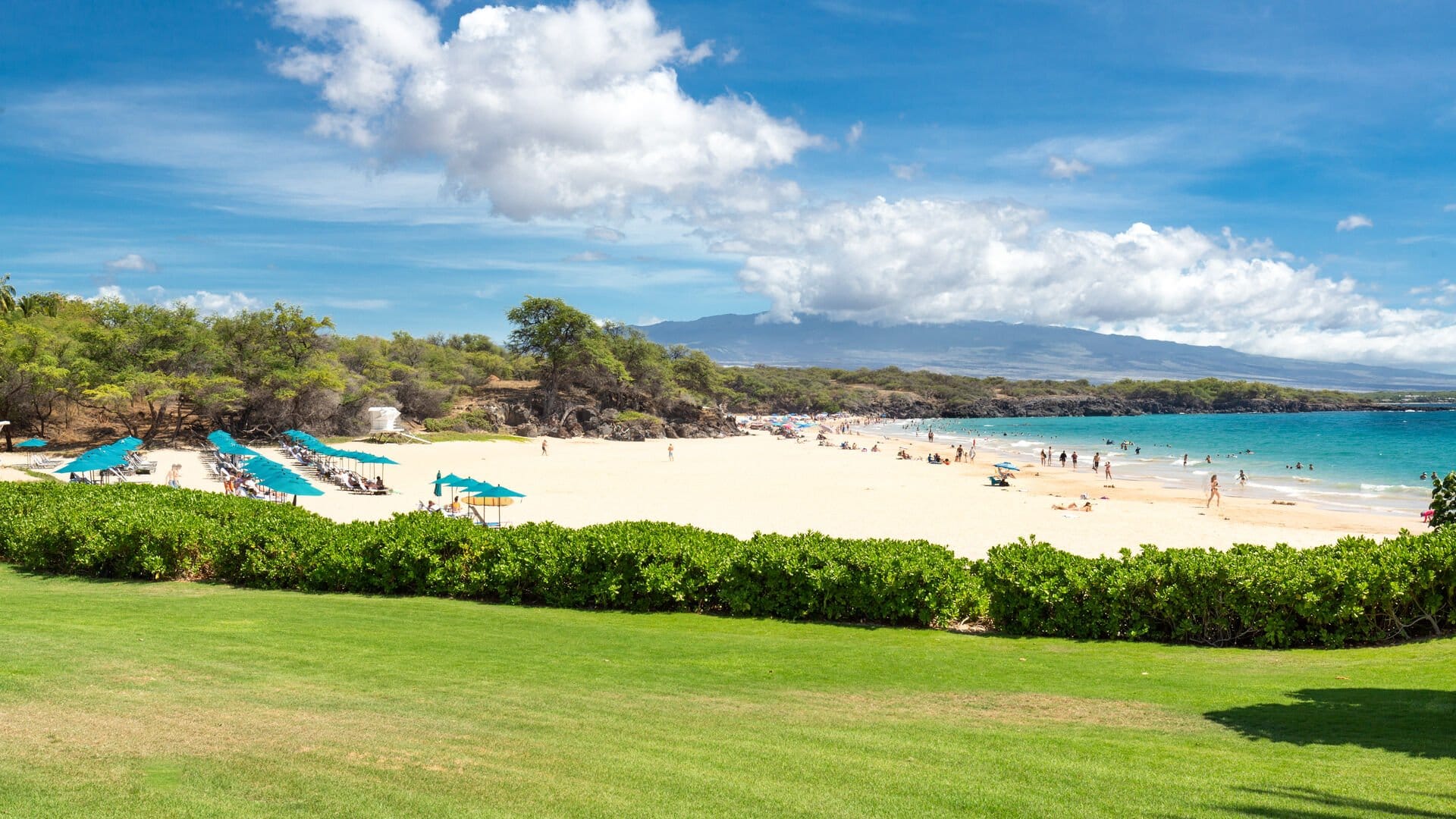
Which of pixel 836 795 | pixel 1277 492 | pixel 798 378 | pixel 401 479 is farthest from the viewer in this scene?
pixel 798 378

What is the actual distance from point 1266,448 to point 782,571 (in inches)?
2837

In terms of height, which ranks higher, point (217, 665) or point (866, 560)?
point (866, 560)

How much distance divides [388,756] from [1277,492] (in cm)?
4229

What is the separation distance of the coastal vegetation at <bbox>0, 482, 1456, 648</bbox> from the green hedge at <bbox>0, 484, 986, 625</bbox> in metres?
0.02

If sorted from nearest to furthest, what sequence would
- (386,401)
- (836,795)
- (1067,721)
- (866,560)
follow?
(836,795) < (1067,721) < (866,560) < (386,401)

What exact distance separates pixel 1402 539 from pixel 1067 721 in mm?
6501

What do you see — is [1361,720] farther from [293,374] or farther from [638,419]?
[638,419]

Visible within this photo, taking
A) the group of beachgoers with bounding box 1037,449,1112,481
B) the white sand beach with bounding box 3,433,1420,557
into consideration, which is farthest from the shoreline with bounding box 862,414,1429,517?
the white sand beach with bounding box 3,433,1420,557

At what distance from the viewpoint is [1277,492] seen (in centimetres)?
3856

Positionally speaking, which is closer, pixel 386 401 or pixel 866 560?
pixel 866 560

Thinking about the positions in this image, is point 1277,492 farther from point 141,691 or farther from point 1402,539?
point 141,691

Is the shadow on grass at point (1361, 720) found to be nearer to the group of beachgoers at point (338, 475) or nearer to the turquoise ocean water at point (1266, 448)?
the group of beachgoers at point (338, 475)

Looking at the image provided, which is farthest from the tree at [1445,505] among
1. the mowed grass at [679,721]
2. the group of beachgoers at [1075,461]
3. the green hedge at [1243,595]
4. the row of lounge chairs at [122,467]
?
the row of lounge chairs at [122,467]

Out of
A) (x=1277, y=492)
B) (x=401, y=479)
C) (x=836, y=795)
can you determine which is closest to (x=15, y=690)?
(x=836, y=795)
